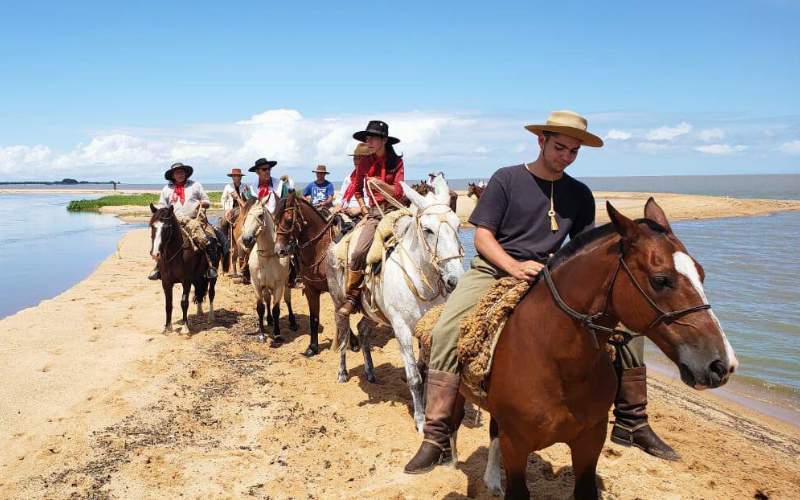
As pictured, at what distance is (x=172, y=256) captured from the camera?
401 inches

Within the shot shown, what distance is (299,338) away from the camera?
33.6 ft

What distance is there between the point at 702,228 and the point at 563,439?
1166 inches

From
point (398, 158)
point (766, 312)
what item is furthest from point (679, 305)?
point (766, 312)

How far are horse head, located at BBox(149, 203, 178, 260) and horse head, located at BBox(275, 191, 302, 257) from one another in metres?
2.30

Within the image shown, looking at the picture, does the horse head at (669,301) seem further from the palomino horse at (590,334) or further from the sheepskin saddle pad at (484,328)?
the sheepskin saddle pad at (484,328)

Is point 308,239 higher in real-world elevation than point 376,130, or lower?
lower

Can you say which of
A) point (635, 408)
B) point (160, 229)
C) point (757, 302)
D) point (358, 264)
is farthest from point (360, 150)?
point (757, 302)

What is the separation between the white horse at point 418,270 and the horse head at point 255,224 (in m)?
3.67

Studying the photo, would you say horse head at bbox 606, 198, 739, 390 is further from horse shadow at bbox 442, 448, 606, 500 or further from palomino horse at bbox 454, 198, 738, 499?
horse shadow at bbox 442, 448, 606, 500

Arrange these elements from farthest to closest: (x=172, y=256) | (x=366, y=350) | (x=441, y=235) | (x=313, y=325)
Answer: (x=172, y=256), (x=313, y=325), (x=366, y=350), (x=441, y=235)

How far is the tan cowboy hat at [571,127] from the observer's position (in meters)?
3.29

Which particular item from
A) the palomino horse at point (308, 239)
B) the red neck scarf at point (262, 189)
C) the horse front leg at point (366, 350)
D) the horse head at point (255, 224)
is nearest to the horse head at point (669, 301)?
the horse front leg at point (366, 350)

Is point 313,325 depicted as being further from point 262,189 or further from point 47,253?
point 47,253

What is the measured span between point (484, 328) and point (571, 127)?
1.34 metres
